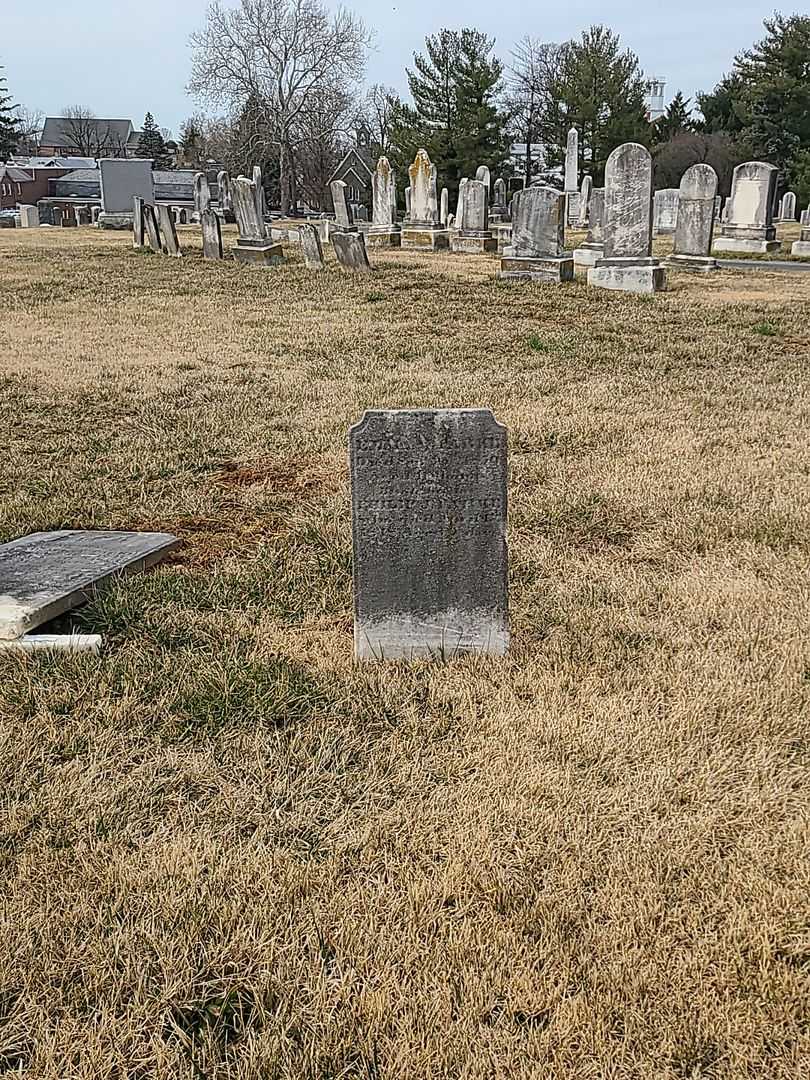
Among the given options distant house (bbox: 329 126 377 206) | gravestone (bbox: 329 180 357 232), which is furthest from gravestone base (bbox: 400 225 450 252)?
distant house (bbox: 329 126 377 206)

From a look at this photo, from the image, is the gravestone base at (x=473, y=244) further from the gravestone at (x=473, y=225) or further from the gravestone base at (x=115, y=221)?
the gravestone base at (x=115, y=221)

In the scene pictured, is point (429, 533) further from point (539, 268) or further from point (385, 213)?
point (385, 213)

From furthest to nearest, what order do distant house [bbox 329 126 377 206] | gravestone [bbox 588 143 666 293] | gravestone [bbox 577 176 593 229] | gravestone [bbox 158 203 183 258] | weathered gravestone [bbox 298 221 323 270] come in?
1. distant house [bbox 329 126 377 206]
2. gravestone [bbox 577 176 593 229]
3. gravestone [bbox 158 203 183 258]
4. weathered gravestone [bbox 298 221 323 270]
5. gravestone [bbox 588 143 666 293]

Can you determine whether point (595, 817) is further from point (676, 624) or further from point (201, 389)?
point (201, 389)

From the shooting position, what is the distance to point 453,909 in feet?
6.97

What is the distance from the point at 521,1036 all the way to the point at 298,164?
55.5 meters

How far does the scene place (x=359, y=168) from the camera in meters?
66.9

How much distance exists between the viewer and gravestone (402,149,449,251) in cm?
2559

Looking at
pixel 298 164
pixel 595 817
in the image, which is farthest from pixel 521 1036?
pixel 298 164

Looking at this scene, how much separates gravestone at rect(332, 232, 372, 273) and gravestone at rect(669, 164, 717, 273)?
6.35 m

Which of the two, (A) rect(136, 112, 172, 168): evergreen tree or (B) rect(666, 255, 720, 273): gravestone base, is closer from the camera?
(B) rect(666, 255, 720, 273): gravestone base

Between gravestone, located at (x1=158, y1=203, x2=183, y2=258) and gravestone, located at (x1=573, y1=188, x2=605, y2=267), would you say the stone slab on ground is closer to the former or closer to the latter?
gravestone, located at (x1=573, y1=188, x2=605, y2=267)

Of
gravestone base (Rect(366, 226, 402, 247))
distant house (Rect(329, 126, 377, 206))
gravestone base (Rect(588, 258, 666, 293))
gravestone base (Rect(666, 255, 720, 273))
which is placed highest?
distant house (Rect(329, 126, 377, 206))

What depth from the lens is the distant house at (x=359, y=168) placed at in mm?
64375
